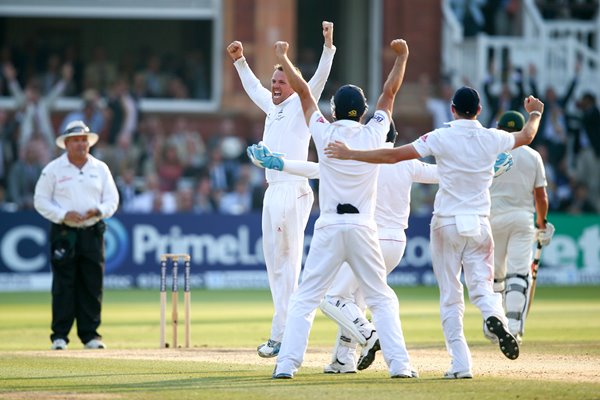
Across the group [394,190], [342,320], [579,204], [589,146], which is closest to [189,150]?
[579,204]

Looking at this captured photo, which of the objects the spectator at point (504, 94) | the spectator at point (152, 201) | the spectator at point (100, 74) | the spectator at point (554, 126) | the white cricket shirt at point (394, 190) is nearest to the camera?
the white cricket shirt at point (394, 190)

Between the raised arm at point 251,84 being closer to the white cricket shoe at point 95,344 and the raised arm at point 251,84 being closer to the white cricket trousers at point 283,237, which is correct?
the white cricket trousers at point 283,237

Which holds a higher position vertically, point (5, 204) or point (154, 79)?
point (154, 79)

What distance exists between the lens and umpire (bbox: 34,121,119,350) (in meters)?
14.1

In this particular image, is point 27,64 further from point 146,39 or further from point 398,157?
point 398,157

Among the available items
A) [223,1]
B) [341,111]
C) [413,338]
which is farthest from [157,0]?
[341,111]

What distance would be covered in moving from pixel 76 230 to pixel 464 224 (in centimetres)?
521

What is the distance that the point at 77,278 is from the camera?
46.9 feet

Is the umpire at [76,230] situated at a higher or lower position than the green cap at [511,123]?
lower

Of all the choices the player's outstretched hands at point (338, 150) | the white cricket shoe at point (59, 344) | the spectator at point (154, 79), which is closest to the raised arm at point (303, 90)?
the player's outstretched hands at point (338, 150)

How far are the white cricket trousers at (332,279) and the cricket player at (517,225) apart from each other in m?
4.01

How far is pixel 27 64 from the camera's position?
1233 inches

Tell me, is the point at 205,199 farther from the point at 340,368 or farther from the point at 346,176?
the point at 346,176

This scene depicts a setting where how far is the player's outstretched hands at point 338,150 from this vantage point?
995 centimetres
